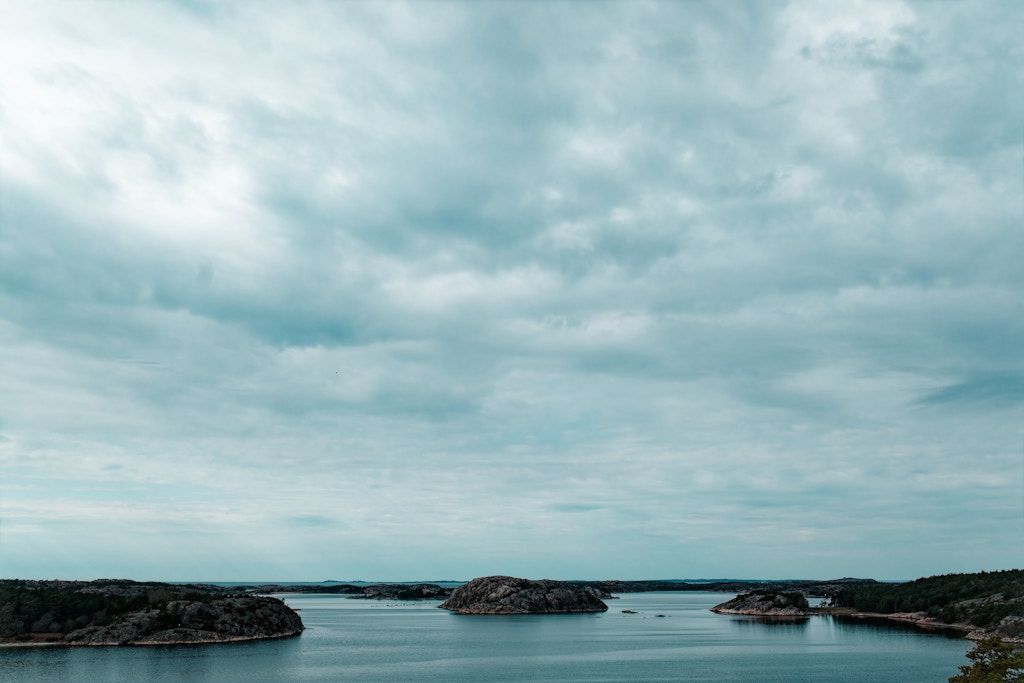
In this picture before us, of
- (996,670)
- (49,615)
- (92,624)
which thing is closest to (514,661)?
(996,670)

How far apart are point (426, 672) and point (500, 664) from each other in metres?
16.8

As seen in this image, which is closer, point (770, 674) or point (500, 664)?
point (770, 674)

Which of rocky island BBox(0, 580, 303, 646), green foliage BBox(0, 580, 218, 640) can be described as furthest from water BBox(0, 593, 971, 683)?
green foliage BBox(0, 580, 218, 640)

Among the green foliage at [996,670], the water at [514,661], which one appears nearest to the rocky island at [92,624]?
the water at [514,661]

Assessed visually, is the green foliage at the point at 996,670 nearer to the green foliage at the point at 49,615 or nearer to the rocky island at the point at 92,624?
the rocky island at the point at 92,624

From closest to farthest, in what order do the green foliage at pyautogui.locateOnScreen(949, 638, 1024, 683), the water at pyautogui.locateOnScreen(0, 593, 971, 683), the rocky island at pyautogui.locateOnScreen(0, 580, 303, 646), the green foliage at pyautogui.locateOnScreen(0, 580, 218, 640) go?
the green foliage at pyautogui.locateOnScreen(949, 638, 1024, 683) < the water at pyautogui.locateOnScreen(0, 593, 971, 683) < the rocky island at pyautogui.locateOnScreen(0, 580, 303, 646) < the green foliage at pyautogui.locateOnScreen(0, 580, 218, 640)

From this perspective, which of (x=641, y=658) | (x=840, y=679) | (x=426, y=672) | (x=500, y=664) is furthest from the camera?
(x=641, y=658)

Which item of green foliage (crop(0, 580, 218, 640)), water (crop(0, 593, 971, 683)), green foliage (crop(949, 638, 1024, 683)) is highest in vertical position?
green foliage (crop(949, 638, 1024, 683))

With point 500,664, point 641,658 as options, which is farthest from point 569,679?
point 641,658

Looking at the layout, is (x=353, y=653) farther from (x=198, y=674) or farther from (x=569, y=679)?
(x=569, y=679)

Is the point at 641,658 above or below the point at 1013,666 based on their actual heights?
below

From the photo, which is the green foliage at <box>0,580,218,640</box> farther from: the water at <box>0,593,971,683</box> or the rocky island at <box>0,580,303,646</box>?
the water at <box>0,593,971,683</box>

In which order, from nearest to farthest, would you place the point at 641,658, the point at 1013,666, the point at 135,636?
the point at 1013,666, the point at 641,658, the point at 135,636

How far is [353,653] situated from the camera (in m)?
173
